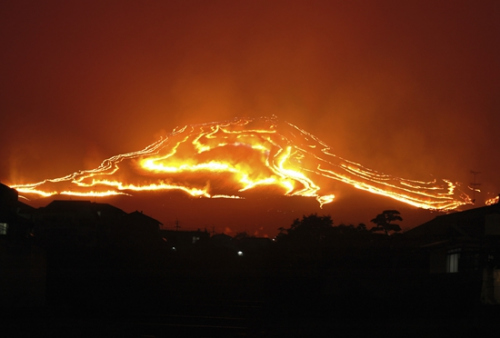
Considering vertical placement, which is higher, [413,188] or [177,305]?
[413,188]

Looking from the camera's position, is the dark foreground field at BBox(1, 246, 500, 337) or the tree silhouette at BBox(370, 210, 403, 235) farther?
the tree silhouette at BBox(370, 210, 403, 235)

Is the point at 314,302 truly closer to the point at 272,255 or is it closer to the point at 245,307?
the point at 245,307

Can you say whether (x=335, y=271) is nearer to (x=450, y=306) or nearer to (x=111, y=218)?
(x=450, y=306)

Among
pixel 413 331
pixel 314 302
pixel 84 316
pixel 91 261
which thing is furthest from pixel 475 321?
pixel 91 261

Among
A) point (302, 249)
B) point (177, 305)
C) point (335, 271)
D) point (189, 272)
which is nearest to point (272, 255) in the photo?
point (302, 249)

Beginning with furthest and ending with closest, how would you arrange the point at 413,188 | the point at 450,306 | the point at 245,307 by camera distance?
1. the point at 413,188
2. the point at 245,307
3. the point at 450,306

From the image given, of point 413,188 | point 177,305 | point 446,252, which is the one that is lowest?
point 177,305

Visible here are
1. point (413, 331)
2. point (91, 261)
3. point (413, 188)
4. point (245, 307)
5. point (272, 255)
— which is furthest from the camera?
point (413, 188)

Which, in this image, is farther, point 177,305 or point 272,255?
point 272,255

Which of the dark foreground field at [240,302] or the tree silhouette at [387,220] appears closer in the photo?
the dark foreground field at [240,302]

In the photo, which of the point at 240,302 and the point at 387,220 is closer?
the point at 240,302
